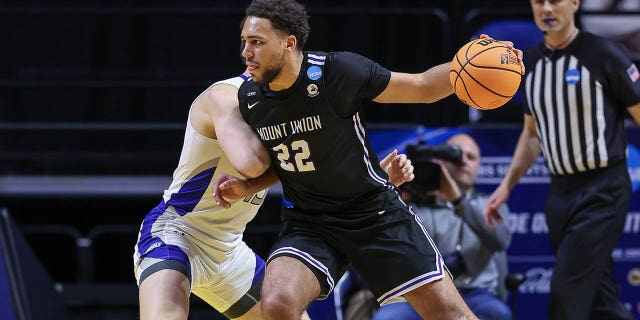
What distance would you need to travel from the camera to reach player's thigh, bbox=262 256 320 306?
4469 mm

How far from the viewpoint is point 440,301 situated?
459 cm

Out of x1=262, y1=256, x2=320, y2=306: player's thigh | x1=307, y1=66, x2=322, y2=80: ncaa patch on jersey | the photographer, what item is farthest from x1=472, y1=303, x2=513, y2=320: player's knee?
x1=307, y1=66, x2=322, y2=80: ncaa patch on jersey

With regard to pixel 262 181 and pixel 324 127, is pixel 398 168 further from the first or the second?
pixel 262 181

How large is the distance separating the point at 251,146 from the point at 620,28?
402 centimetres

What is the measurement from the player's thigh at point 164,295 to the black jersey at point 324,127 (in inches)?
27.7

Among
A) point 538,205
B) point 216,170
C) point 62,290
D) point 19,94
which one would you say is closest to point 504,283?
point 538,205

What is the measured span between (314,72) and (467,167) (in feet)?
7.60

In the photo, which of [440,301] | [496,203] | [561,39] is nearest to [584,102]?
[561,39]

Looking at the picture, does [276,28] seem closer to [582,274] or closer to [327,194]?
[327,194]

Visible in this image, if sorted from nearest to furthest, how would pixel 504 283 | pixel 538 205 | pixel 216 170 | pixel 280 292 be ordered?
pixel 280 292, pixel 216 170, pixel 504 283, pixel 538 205

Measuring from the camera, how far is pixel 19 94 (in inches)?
327

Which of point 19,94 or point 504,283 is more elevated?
point 19,94

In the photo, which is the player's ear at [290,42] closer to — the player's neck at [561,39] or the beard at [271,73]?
the beard at [271,73]

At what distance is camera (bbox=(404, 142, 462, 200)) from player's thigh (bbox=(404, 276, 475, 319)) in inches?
66.1
